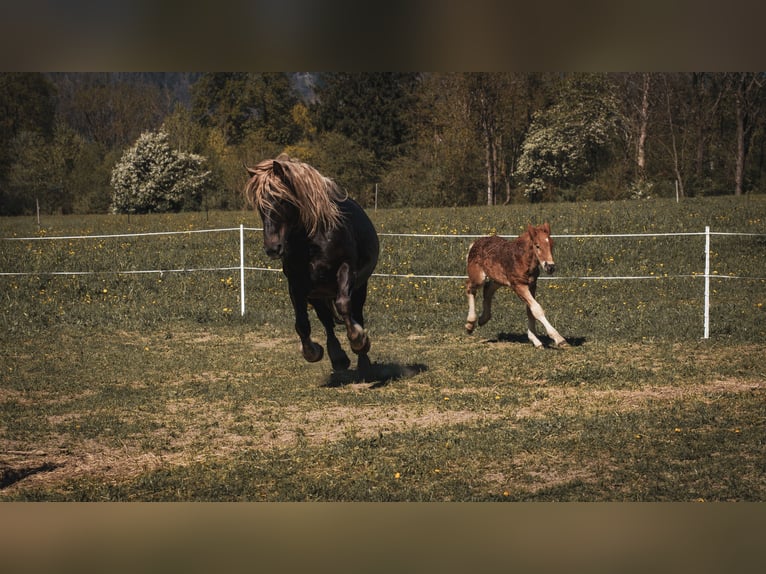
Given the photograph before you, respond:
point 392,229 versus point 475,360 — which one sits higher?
point 392,229

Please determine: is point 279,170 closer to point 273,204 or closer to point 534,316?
point 273,204

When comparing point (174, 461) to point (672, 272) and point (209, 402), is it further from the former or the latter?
point (672, 272)

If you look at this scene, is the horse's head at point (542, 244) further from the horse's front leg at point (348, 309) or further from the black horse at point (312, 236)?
the horse's front leg at point (348, 309)

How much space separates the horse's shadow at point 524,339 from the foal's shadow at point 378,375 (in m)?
1.95

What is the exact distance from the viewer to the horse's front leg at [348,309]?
6715 millimetres

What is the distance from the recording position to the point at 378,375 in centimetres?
812

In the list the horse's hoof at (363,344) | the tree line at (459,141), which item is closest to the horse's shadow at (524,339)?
the horse's hoof at (363,344)

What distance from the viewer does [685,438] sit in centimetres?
555

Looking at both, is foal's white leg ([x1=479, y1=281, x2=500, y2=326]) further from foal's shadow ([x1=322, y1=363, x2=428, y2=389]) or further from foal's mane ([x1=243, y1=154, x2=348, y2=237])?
foal's mane ([x1=243, y1=154, x2=348, y2=237])

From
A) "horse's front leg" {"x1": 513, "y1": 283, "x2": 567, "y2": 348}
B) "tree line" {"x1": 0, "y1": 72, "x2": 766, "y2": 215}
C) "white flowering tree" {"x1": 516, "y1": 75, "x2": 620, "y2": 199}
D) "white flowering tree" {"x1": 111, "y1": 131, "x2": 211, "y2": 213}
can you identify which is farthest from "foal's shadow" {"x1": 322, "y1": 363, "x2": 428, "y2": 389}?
"white flowering tree" {"x1": 111, "y1": 131, "x2": 211, "y2": 213}

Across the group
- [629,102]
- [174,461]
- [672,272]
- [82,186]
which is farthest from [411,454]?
[82,186]

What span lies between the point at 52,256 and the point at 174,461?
12499mm

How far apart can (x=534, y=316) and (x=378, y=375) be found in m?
2.50

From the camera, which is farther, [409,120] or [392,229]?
[409,120]
